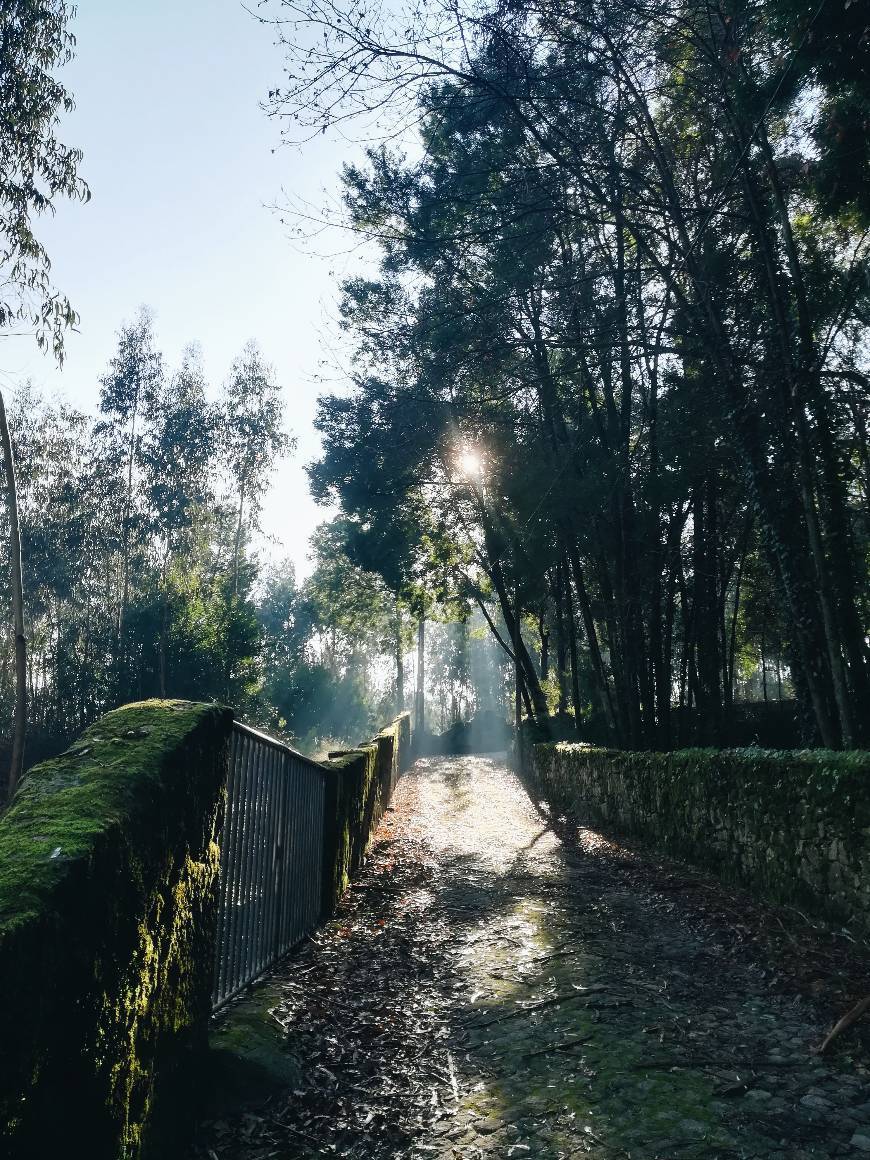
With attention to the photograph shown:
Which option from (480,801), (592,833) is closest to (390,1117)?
(592,833)

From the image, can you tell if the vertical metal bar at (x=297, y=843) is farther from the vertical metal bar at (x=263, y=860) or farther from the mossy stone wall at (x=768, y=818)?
the mossy stone wall at (x=768, y=818)

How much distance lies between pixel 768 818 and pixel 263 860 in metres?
4.07

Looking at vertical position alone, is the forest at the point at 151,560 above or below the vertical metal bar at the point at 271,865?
above

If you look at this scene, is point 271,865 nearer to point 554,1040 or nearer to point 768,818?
point 554,1040

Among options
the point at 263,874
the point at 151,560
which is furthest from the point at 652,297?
the point at 151,560

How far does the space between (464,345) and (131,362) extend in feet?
90.3

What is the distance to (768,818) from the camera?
608 centimetres

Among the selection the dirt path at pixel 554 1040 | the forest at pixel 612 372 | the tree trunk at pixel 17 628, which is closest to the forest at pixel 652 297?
the forest at pixel 612 372

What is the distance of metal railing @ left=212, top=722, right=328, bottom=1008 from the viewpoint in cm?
382

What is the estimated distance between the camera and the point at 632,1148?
2715 millimetres

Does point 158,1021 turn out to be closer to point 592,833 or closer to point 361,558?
point 592,833

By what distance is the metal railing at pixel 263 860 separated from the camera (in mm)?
3822

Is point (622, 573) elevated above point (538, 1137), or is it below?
above

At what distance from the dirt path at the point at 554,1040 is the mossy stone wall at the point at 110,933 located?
24.3 inches
